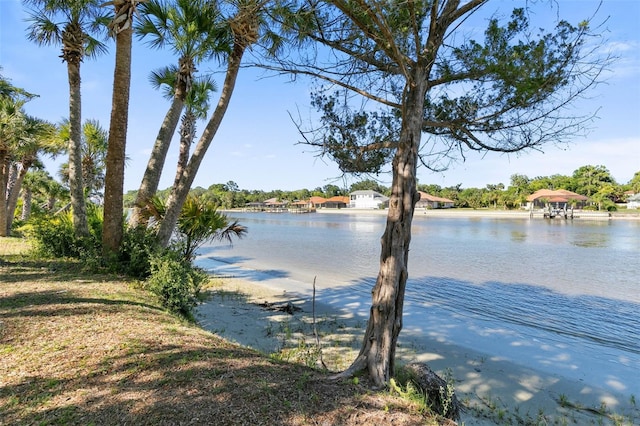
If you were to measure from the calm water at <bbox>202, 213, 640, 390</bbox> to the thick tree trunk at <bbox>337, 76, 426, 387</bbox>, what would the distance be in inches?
167

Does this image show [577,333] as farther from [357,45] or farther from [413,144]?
[357,45]

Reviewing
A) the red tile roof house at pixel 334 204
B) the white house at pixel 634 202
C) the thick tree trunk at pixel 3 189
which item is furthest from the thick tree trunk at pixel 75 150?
the red tile roof house at pixel 334 204

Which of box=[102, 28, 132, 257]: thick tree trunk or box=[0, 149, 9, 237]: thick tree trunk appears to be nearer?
box=[102, 28, 132, 257]: thick tree trunk

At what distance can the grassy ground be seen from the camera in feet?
8.40

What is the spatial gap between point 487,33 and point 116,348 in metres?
5.08

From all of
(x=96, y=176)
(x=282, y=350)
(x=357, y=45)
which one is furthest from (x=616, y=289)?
(x=96, y=176)

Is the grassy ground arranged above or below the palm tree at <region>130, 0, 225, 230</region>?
below

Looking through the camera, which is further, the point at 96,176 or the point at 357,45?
the point at 96,176

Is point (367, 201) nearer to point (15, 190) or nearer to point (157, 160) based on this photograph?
→ point (15, 190)

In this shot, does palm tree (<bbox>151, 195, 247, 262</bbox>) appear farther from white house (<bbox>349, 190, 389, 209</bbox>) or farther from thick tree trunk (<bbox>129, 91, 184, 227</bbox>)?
white house (<bbox>349, 190, 389, 209</bbox>)

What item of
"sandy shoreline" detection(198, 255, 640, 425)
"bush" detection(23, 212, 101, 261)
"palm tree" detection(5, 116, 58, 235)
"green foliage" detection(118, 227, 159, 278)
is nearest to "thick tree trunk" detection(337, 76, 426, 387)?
"sandy shoreline" detection(198, 255, 640, 425)

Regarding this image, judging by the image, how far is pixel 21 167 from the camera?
1838cm

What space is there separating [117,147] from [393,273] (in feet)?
24.3

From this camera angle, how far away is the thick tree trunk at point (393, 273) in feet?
11.1
